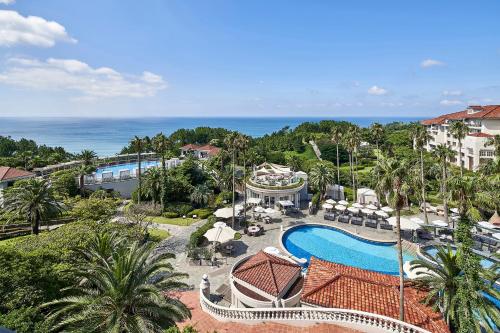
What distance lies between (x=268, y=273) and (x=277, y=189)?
22352 millimetres

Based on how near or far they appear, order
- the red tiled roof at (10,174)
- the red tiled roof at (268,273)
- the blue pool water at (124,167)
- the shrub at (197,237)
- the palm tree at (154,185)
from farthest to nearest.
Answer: the blue pool water at (124,167) < the red tiled roof at (10,174) < the palm tree at (154,185) < the shrub at (197,237) < the red tiled roof at (268,273)

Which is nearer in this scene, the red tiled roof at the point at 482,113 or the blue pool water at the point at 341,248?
the blue pool water at the point at 341,248

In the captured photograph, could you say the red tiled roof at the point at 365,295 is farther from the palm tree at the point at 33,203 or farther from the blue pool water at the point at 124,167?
the blue pool water at the point at 124,167

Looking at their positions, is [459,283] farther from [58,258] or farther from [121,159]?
[121,159]

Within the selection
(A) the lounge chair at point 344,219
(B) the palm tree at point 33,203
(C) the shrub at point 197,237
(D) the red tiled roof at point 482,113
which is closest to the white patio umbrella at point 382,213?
(A) the lounge chair at point 344,219

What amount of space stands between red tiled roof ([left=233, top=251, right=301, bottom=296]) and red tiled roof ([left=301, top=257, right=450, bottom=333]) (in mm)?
1555

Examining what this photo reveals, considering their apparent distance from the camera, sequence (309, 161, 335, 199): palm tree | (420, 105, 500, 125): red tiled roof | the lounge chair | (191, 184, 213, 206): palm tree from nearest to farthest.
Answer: the lounge chair → (191, 184, 213, 206): palm tree → (309, 161, 335, 199): palm tree → (420, 105, 500, 125): red tiled roof

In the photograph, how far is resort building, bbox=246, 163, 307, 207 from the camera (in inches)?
1572

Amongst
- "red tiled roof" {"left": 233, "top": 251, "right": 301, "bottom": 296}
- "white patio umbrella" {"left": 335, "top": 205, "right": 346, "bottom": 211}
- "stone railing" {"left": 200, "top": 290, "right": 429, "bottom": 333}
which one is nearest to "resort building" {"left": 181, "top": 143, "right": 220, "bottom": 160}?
"white patio umbrella" {"left": 335, "top": 205, "right": 346, "bottom": 211}

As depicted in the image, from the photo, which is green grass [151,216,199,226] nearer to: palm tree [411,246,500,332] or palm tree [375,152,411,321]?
palm tree [375,152,411,321]

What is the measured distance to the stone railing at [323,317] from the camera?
1320 centimetres

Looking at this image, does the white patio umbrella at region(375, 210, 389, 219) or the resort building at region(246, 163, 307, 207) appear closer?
the white patio umbrella at region(375, 210, 389, 219)

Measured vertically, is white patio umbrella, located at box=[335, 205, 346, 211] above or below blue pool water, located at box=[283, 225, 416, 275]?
above

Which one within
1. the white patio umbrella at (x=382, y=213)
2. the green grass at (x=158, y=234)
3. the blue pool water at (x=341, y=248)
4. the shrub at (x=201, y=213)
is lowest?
the blue pool water at (x=341, y=248)
